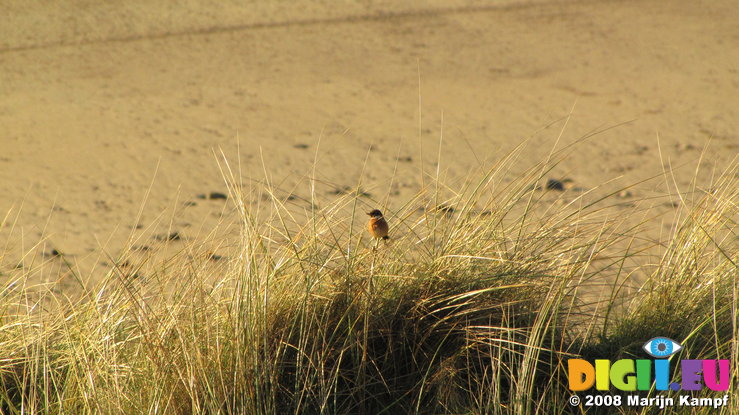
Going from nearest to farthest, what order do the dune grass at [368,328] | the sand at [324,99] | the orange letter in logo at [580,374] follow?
1. the dune grass at [368,328]
2. the orange letter in logo at [580,374]
3. the sand at [324,99]

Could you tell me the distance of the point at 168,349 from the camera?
191cm

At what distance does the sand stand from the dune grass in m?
0.98

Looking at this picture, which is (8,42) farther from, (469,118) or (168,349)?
(168,349)

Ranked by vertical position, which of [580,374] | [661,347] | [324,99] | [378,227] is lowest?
[580,374]

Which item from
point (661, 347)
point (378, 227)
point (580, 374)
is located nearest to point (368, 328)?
point (378, 227)

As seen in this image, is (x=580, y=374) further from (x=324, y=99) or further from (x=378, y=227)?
(x=324, y=99)

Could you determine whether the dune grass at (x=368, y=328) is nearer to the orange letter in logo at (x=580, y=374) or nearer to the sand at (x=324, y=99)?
the orange letter in logo at (x=580, y=374)

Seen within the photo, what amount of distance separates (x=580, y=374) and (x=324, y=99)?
326cm

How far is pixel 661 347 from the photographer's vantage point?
206 centimetres

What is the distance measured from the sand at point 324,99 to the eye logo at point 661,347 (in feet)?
4.12

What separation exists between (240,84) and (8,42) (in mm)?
2003

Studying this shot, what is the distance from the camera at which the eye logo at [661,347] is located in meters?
2.04

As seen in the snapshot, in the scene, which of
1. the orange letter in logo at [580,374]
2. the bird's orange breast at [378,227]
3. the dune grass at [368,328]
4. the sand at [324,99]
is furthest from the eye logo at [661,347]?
the sand at [324,99]

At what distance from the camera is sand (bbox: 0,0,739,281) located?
3.86 m
